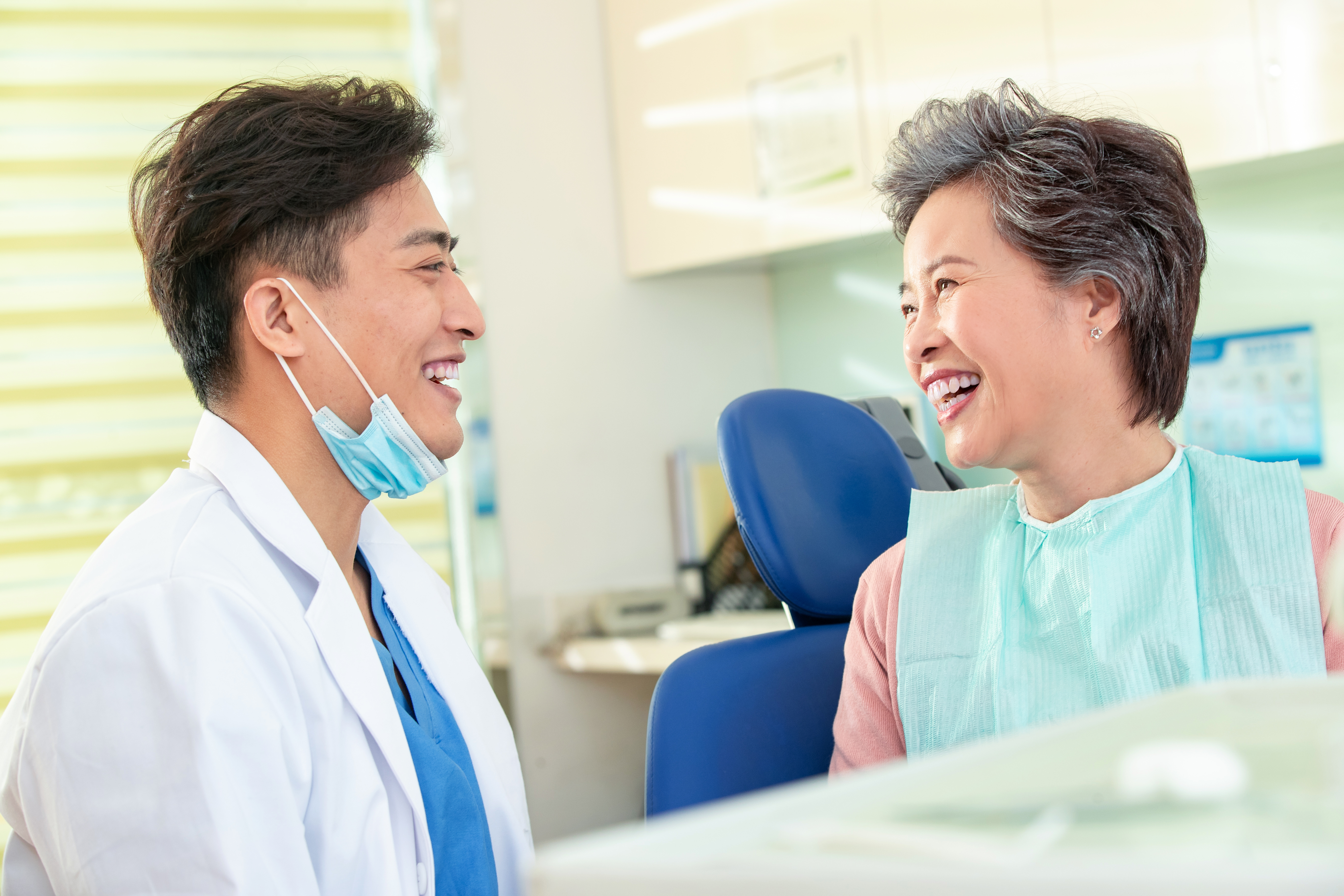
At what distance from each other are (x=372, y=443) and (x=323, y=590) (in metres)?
0.17

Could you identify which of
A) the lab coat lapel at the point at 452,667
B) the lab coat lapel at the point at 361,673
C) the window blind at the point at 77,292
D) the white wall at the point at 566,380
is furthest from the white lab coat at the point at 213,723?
the white wall at the point at 566,380

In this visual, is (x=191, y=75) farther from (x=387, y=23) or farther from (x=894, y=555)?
(x=894, y=555)

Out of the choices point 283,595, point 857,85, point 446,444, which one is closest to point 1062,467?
point 446,444

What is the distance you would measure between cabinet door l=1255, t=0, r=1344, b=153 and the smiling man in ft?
4.19

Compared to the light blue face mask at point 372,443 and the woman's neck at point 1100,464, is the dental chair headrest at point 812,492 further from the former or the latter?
the light blue face mask at point 372,443

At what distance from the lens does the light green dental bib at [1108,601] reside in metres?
1.05

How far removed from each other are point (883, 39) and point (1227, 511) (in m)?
1.52

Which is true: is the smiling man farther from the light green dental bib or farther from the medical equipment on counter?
the medical equipment on counter

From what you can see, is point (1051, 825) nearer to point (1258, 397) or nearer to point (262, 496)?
point (262, 496)

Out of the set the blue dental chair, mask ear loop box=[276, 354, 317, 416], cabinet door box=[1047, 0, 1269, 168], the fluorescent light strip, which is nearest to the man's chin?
mask ear loop box=[276, 354, 317, 416]

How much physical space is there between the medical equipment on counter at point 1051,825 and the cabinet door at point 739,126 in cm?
203

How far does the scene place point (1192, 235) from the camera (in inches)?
46.7

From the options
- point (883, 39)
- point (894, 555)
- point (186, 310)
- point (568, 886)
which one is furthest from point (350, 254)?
point (883, 39)

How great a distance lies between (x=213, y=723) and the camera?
0.93 metres
